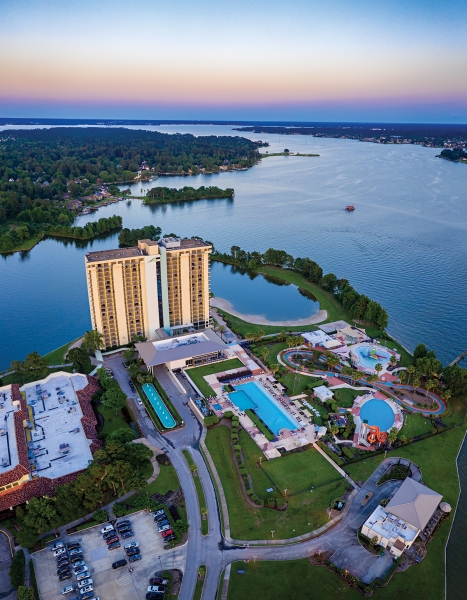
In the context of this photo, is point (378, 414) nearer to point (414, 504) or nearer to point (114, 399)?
point (414, 504)

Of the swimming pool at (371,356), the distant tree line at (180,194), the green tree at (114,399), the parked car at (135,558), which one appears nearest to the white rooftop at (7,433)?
the green tree at (114,399)

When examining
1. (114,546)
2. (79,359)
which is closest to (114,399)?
(79,359)

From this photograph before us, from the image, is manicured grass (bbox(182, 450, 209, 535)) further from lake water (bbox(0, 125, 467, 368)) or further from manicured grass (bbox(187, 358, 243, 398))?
lake water (bbox(0, 125, 467, 368))

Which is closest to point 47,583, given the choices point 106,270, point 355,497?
point 355,497

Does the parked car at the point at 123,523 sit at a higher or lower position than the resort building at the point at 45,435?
lower

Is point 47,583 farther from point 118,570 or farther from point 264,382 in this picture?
point 264,382

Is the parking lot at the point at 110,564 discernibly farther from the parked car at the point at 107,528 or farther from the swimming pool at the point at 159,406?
the swimming pool at the point at 159,406
